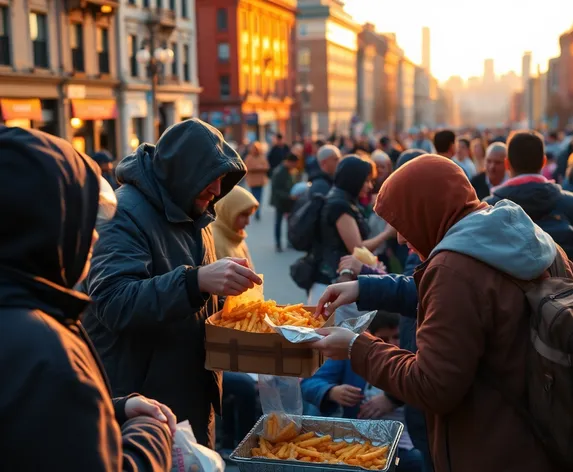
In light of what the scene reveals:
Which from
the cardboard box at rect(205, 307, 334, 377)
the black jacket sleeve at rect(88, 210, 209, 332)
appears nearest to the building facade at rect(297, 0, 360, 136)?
the black jacket sleeve at rect(88, 210, 209, 332)

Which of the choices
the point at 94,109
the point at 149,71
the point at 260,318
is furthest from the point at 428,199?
the point at 149,71

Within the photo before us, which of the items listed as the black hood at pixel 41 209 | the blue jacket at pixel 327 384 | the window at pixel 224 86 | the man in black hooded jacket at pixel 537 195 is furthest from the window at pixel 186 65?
the black hood at pixel 41 209

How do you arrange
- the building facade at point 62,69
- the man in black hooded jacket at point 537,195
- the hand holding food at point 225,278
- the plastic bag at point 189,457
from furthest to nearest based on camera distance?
1. the building facade at point 62,69
2. the man in black hooded jacket at point 537,195
3. the hand holding food at point 225,278
4. the plastic bag at point 189,457

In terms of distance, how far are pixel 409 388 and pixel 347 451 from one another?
0.69m

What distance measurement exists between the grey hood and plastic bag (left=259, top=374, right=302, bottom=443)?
47.7 inches

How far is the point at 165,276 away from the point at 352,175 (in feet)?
13.0

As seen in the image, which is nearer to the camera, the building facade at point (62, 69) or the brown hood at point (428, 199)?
the brown hood at point (428, 199)

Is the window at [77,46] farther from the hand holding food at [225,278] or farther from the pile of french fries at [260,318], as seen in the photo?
the hand holding food at [225,278]

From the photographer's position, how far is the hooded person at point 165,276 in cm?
336

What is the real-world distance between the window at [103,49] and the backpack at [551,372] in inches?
1407

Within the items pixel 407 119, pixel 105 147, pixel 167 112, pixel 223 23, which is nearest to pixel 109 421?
pixel 105 147

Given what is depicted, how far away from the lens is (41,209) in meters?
1.84

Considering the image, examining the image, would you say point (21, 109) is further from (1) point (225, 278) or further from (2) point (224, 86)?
(2) point (224, 86)

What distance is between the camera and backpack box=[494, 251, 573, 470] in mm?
2590
